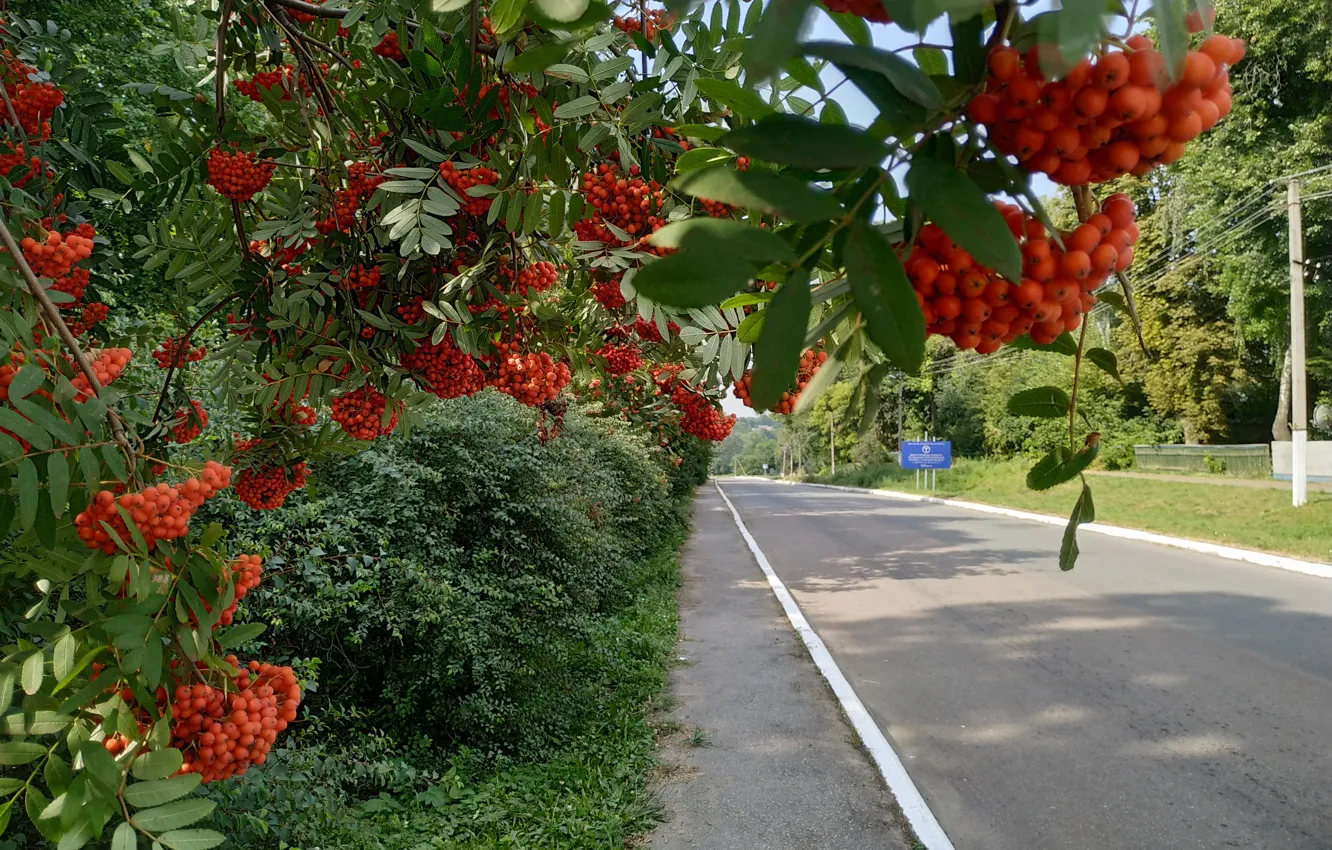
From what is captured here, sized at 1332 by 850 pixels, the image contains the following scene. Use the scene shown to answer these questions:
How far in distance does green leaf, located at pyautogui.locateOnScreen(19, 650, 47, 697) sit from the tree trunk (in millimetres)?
26218

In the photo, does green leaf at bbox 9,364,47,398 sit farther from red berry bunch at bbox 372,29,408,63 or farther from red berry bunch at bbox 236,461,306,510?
red berry bunch at bbox 236,461,306,510

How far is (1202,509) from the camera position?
15.5 meters

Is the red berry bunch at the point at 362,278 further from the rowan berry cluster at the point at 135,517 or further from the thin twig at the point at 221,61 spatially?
the rowan berry cluster at the point at 135,517

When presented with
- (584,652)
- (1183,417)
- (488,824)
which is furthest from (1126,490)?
(488,824)

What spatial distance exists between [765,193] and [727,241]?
0.18 ft

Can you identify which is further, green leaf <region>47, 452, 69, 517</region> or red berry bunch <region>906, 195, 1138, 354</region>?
green leaf <region>47, 452, 69, 517</region>

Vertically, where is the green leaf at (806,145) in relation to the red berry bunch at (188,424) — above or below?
above

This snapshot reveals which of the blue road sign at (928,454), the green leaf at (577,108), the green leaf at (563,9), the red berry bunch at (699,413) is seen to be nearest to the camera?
the green leaf at (563,9)

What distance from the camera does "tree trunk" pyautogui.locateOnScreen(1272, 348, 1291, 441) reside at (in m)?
20.7

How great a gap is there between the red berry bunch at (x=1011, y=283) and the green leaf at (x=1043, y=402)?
14.8 inches

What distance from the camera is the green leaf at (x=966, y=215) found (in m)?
0.57

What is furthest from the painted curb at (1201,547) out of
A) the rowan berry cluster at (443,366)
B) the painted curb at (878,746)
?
the rowan berry cluster at (443,366)

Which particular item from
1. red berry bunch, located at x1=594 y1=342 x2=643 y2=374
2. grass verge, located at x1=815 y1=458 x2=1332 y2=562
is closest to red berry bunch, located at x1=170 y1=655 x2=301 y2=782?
red berry bunch, located at x1=594 y1=342 x2=643 y2=374

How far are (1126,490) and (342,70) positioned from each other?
21384 millimetres
